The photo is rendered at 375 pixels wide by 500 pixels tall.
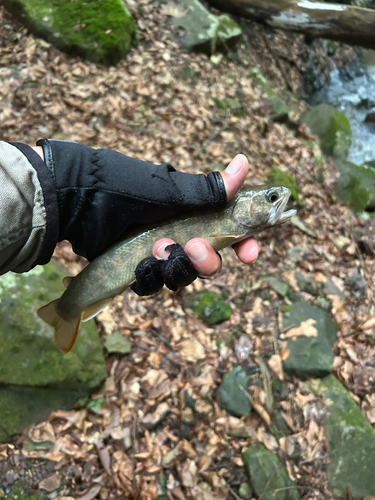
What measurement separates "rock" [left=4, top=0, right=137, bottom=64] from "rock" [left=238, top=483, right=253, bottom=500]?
678 centimetres

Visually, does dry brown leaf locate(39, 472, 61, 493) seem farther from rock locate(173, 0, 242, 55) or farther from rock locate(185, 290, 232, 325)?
rock locate(173, 0, 242, 55)

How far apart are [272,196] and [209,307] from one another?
2377 millimetres

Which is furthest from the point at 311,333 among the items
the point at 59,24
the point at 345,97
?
the point at 345,97

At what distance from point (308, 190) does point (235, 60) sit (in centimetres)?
393

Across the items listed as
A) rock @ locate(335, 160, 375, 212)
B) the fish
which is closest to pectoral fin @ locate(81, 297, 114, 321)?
the fish

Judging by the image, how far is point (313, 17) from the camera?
28.4ft

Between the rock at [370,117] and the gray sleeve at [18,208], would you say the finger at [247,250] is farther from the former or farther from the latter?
the rock at [370,117]

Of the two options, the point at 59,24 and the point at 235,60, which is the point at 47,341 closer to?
the point at 59,24

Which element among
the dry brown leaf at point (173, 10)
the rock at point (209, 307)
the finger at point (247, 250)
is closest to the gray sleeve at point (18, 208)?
the finger at point (247, 250)

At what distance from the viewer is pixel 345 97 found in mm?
12156

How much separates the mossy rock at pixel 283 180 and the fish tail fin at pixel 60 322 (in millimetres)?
4824

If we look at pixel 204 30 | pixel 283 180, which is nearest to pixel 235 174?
pixel 283 180

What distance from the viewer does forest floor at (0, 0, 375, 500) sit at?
136 inches

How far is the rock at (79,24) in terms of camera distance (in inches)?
233
